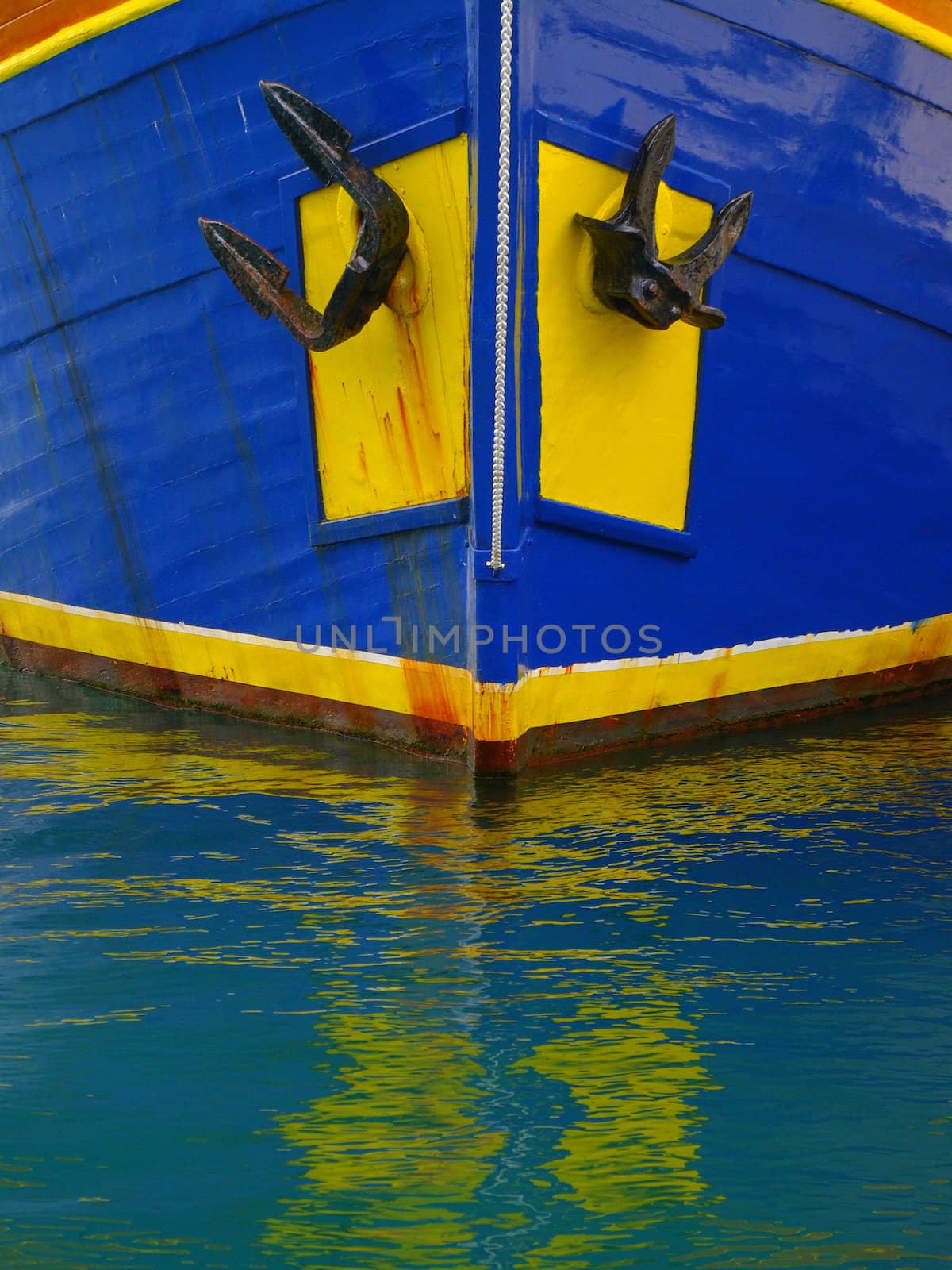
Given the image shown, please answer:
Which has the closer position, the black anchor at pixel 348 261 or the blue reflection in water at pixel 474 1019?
the blue reflection in water at pixel 474 1019

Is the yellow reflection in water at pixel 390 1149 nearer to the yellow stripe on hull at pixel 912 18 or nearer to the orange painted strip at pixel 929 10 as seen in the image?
the yellow stripe on hull at pixel 912 18

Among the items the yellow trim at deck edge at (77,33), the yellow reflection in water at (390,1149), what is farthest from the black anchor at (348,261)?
the yellow reflection in water at (390,1149)

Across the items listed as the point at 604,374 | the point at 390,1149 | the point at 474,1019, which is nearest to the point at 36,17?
the point at 604,374

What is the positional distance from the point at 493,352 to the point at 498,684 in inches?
29.3

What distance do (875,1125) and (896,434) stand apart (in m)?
2.42

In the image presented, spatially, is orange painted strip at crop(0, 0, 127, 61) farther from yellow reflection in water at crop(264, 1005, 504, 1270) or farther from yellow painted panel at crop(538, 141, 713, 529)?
yellow reflection in water at crop(264, 1005, 504, 1270)

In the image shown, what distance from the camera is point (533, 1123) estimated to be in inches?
76.2

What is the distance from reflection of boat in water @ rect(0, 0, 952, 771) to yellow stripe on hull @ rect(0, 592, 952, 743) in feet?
0.04

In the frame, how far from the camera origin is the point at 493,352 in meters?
3.21

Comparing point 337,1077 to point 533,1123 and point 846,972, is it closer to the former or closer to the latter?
point 533,1123

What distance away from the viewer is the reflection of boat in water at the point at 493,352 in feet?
10.5

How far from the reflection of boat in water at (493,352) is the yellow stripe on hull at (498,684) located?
0.4 inches

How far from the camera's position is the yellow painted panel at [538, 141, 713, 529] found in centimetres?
322

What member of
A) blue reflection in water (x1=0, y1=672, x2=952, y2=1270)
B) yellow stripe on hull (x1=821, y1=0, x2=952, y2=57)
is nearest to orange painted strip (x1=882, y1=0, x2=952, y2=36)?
yellow stripe on hull (x1=821, y1=0, x2=952, y2=57)
